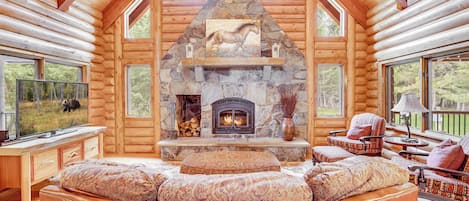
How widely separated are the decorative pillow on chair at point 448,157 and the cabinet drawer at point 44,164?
4272 mm

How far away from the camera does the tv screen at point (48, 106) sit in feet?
10.7

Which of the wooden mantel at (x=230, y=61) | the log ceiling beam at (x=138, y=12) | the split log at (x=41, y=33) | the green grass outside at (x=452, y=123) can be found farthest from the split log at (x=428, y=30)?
the split log at (x=41, y=33)

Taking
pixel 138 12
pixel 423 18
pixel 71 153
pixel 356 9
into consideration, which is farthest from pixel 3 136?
pixel 356 9

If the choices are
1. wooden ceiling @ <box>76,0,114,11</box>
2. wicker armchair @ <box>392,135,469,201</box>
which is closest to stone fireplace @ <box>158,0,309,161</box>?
wooden ceiling @ <box>76,0,114,11</box>

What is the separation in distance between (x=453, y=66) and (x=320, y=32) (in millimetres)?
2487

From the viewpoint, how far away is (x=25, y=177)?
3.02 metres

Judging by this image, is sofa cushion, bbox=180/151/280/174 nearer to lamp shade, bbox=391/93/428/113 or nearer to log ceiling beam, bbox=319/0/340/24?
lamp shade, bbox=391/93/428/113

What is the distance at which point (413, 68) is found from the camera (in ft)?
15.6

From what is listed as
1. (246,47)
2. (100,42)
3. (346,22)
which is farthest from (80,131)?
(346,22)

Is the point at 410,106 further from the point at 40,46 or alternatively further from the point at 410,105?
the point at 40,46

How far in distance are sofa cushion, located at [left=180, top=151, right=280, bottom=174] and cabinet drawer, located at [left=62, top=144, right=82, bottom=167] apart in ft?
5.30

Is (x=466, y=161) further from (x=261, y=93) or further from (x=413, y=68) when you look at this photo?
(x=261, y=93)

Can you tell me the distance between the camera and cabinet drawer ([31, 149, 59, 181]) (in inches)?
125

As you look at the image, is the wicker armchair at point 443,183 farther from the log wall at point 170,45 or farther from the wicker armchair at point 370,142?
the log wall at point 170,45
